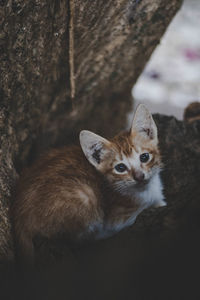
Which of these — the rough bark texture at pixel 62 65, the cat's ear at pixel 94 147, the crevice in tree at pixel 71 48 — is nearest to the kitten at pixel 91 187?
the cat's ear at pixel 94 147

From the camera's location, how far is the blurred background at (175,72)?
3398 millimetres

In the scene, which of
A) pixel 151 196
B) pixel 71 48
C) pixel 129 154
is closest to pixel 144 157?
pixel 129 154

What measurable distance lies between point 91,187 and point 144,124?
370mm

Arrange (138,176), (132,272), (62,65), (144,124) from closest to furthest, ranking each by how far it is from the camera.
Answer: (132,272)
(138,176)
(144,124)
(62,65)

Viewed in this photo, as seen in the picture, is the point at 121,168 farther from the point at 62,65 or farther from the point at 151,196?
the point at 62,65

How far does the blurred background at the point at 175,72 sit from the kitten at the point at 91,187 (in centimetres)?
157

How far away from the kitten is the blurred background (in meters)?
1.57

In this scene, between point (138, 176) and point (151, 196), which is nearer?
point (138, 176)

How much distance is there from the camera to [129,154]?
5.29 feet

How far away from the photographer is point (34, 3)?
1422mm

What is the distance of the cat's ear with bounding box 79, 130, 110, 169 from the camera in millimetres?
1583

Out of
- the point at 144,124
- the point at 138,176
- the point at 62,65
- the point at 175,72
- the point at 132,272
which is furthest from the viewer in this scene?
the point at 175,72

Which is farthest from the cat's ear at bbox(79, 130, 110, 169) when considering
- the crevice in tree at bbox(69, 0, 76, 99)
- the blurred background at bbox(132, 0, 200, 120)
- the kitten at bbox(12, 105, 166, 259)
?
the blurred background at bbox(132, 0, 200, 120)

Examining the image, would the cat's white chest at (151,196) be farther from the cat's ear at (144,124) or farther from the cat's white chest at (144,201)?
the cat's ear at (144,124)
